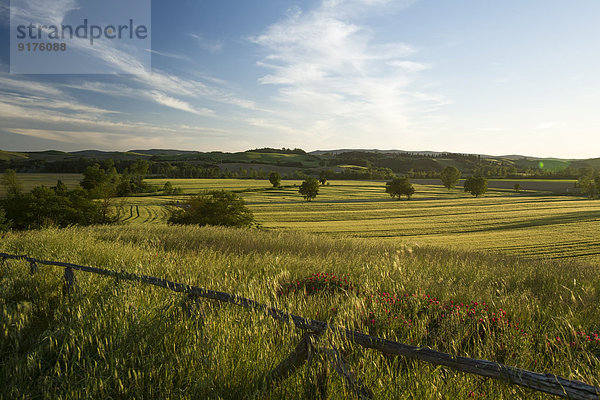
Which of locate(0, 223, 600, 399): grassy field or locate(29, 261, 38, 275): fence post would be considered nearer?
locate(0, 223, 600, 399): grassy field

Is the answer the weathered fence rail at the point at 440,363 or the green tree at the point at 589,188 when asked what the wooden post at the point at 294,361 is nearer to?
the weathered fence rail at the point at 440,363

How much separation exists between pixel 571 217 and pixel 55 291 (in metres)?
59.0

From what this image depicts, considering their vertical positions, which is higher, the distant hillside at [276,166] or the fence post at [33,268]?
the distant hillside at [276,166]

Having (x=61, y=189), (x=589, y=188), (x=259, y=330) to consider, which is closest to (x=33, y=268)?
(x=259, y=330)

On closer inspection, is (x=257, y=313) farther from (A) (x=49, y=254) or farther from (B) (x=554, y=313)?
(A) (x=49, y=254)

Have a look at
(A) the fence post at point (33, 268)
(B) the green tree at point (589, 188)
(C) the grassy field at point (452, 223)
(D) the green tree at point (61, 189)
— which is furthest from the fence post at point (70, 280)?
(B) the green tree at point (589, 188)

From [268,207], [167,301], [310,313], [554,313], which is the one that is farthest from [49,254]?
[268,207]

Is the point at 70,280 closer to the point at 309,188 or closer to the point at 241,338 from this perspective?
the point at 241,338

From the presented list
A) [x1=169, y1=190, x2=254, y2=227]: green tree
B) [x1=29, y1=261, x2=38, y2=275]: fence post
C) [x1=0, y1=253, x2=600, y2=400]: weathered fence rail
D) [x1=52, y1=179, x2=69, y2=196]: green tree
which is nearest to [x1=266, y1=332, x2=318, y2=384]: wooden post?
[x1=0, y1=253, x2=600, y2=400]: weathered fence rail

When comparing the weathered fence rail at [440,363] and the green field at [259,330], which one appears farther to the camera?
the green field at [259,330]

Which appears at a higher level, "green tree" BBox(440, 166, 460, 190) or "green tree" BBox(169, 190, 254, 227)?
"green tree" BBox(440, 166, 460, 190)

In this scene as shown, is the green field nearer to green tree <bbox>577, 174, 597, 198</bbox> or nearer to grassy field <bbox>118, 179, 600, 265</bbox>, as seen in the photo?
grassy field <bbox>118, 179, 600, 265</bbox>

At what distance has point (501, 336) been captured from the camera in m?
3.88

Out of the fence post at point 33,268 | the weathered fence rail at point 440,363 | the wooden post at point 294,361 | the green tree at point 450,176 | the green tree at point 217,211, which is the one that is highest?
the green tree at point 450,176
